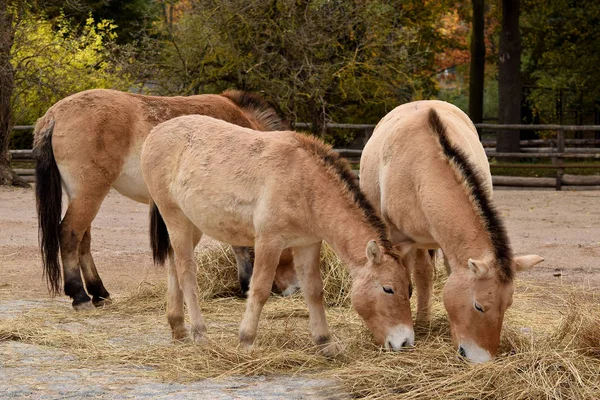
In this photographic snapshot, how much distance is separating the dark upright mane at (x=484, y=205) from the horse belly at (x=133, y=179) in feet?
9.30

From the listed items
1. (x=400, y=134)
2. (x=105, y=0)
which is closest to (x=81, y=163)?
(x=400, y=134)

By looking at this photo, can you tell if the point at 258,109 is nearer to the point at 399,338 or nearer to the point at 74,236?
the point at 74,236

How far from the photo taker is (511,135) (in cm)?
2136

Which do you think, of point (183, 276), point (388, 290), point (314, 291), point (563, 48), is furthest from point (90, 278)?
point (563, 48)

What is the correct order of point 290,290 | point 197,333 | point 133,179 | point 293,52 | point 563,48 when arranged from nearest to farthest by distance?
point 197,333 → point 133,179 → point 290,290 → point 293,52 → point 563,48

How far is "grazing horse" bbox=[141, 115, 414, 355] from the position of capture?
500 cm

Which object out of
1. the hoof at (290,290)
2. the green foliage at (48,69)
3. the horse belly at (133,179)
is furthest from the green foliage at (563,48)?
the horse belly at (133,179)

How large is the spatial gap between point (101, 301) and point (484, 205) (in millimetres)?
3747

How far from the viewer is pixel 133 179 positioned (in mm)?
7465

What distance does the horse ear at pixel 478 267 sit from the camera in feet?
15.2

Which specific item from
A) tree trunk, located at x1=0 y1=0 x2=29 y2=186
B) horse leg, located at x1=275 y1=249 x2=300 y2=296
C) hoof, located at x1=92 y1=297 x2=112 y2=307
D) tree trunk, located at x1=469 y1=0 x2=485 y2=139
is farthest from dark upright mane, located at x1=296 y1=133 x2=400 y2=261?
tree trunk, located at x1=469 y1=0 x2=485 y2=139

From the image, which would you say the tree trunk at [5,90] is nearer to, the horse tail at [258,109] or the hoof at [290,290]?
the horse tail at [258,109]

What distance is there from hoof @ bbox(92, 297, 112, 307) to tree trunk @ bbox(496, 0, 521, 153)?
15.1 metres

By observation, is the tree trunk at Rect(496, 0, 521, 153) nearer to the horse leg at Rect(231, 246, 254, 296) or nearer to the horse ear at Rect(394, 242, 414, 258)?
the horse leg at Rect(231, 246, 254, 296)
